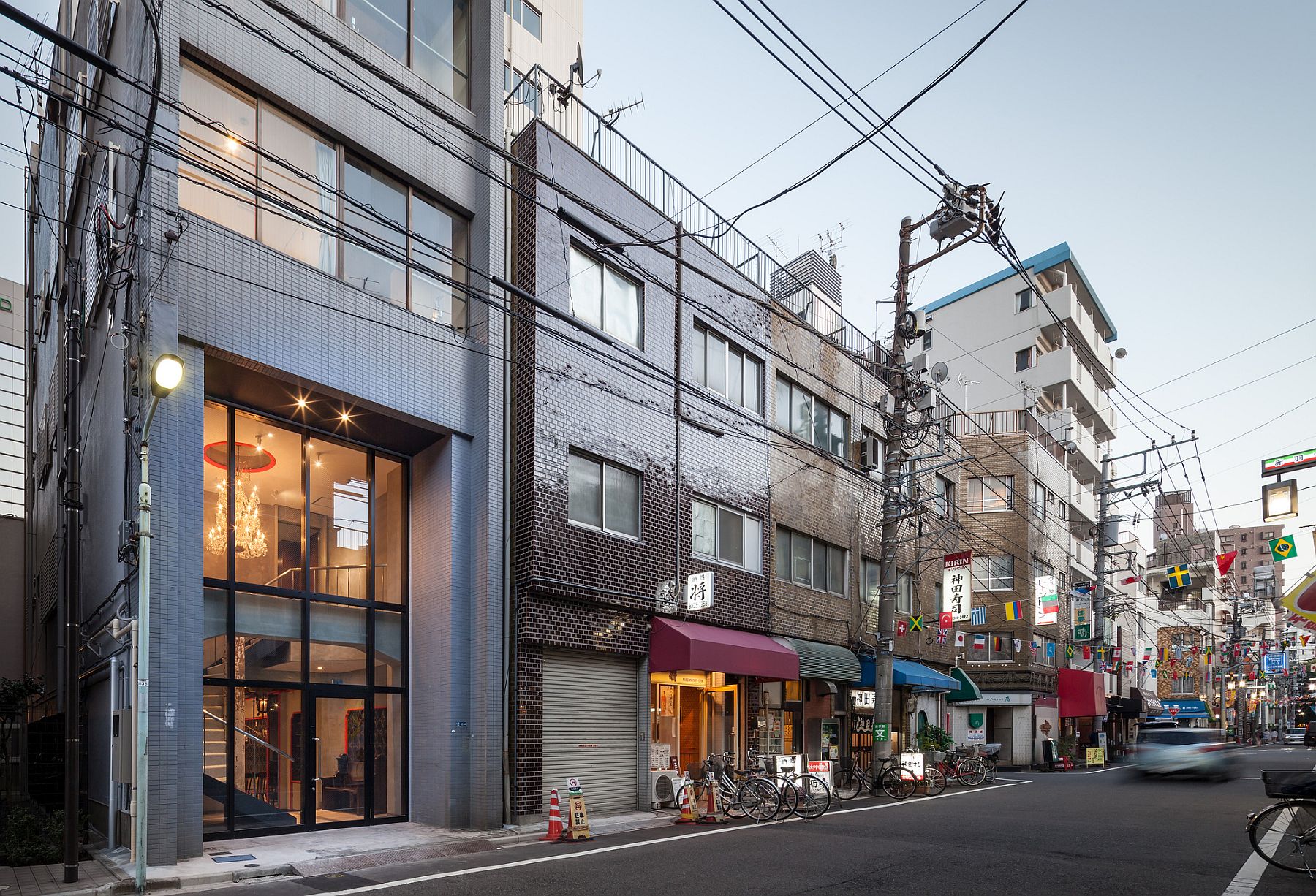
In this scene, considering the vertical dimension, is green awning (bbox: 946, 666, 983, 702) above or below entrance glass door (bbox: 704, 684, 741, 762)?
below

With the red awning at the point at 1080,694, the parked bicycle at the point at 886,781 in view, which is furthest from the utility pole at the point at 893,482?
the red awning at the point at 1080,694

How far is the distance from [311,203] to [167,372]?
18.3ft

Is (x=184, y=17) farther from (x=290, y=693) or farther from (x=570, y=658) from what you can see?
(x=570, y=658)

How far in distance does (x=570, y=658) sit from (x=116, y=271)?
9.58m

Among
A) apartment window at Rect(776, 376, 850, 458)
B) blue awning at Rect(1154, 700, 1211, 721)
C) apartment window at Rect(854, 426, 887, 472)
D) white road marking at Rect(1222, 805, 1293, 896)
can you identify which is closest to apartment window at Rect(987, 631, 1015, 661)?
apartment window at Rect(854, 426, 887, 472)

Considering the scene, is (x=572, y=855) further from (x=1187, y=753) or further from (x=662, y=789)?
(x=1187, y=753)

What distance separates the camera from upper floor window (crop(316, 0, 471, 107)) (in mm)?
16031

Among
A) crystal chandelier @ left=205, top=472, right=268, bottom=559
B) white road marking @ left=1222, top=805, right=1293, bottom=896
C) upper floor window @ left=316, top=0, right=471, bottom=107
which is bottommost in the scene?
white road marking @ left=1222, top=805, right=1293, bottom=896

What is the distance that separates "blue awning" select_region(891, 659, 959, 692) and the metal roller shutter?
442 inches

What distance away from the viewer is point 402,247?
53.3ft

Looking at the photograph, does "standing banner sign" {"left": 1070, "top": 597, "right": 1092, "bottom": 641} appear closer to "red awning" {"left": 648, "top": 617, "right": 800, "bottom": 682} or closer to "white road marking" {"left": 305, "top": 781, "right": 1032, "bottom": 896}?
"red awning" {"left": 648, "top": 617, "right": 800, "bottom": 682}

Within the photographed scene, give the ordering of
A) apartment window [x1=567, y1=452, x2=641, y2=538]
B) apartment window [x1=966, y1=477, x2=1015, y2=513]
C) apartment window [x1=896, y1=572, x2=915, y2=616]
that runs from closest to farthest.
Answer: apartment window [x1=567, y1=452, x2=641, y2=538] < apartment window [x1=896, y1=572, x2=915, y2=616] < apartment window [x1=966, y1=477, x2=1015, y2=513]

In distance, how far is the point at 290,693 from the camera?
1471 cm

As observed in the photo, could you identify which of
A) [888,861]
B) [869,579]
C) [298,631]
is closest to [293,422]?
[298,631]
